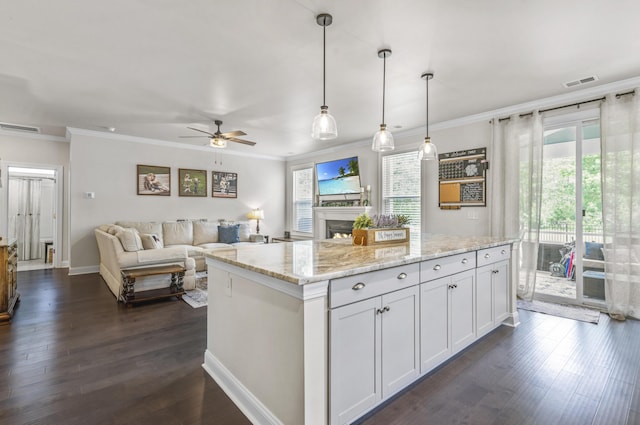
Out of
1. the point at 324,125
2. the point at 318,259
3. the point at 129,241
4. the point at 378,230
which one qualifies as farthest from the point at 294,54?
the point at 129,241

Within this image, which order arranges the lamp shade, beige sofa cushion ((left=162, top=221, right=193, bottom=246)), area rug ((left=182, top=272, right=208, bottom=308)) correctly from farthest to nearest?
the lamp shade < beige sofa cushion ((left=162, top=221, right=193, bottom=246)) < area rug ((left=182, top=272, right=208, bottom=308))

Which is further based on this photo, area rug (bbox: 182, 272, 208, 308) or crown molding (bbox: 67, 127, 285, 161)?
crown molding (bbox: 67, 127, 285, 161)

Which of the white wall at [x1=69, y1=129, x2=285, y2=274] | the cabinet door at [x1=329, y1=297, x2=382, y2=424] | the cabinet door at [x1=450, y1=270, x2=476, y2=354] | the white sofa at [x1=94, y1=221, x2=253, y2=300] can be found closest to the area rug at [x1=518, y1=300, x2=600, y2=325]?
the cabinet door at [x1=450, y1=270, x2=476, y2=354]

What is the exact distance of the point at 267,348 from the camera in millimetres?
1694

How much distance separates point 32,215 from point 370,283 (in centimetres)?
870

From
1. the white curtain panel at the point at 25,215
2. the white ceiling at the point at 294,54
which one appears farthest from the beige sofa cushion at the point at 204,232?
the white curtain panel at the point at 25,215

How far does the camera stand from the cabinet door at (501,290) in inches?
119

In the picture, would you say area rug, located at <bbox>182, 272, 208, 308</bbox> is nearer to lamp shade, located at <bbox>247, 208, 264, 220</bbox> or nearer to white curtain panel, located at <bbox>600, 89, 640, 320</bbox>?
lamp shade, located at <bbox>247, 208, 264, 220</bbox>

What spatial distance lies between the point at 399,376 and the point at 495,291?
163 cm

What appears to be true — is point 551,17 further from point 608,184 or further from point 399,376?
point 399,376

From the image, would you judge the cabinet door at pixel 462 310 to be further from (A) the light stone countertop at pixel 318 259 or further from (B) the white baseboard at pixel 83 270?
(B) the white baseboard at pixel 83 270

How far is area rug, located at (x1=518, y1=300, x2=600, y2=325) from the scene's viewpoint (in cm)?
343

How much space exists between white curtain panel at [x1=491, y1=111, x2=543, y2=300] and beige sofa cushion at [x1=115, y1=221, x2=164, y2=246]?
582 cm

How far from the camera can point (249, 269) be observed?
175 cm
